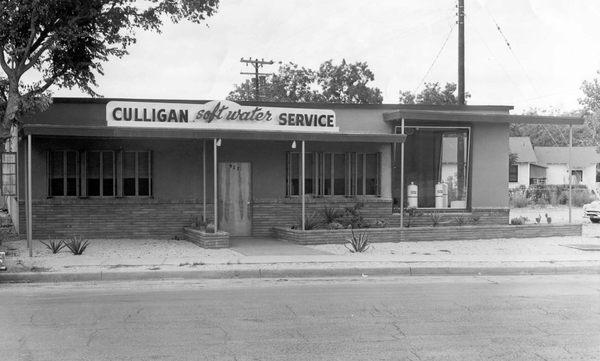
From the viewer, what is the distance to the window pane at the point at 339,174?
61.5 ft

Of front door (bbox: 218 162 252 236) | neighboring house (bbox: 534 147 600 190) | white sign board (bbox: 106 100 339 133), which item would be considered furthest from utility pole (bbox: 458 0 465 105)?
neighboring house (bbox: 534 147 600 190)

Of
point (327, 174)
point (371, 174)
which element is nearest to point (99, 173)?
point (327, 174)

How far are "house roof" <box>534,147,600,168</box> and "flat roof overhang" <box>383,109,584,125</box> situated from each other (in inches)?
1892

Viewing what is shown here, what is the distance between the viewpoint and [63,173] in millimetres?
16891

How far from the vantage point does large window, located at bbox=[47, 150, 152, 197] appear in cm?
1689

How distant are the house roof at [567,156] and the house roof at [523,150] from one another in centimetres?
289

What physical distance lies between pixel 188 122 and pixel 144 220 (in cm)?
297

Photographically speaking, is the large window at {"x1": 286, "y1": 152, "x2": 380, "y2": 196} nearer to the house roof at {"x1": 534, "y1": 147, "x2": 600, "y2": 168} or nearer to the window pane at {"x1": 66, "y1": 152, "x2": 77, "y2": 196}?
the window pane at {"x1": 66, "y1": 152, "x2": 77, "y2": 196}

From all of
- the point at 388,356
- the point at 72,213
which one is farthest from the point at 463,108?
the point at 388,356

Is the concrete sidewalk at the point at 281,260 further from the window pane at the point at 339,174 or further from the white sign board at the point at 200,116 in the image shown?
the white sign board at the point at 200,116

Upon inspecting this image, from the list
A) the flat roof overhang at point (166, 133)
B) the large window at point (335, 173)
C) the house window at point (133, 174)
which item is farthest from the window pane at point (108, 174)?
the large window at point (335, 173)

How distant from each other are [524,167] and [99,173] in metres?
52.4

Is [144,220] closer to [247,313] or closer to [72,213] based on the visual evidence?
[72,213]

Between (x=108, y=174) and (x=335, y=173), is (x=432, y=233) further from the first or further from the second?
(x=108, y=174)
